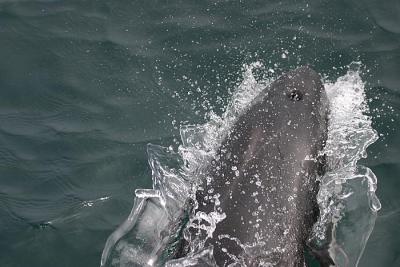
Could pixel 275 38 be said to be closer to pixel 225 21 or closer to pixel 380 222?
pixel 225 21

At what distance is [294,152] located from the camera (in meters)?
5.82

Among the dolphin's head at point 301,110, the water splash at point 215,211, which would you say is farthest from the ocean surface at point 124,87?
the dolphin's head at point 301,110

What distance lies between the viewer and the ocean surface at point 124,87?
6.96 meters

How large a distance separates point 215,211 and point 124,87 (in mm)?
3289

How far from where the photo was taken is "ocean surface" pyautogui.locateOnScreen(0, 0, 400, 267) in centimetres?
696

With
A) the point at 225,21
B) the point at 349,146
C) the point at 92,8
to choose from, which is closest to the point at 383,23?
the point at 225,21

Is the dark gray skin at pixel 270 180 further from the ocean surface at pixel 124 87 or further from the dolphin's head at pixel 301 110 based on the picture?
the ocean surface at pixel 124 87

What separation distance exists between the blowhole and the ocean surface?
58.6 inches

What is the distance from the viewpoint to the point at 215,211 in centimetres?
537

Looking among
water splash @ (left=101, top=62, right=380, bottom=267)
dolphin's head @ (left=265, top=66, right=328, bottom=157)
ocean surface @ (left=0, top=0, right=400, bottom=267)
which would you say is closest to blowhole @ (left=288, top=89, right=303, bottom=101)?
dolphin's head @ (left=265, top=66, right=328, bottom=157)

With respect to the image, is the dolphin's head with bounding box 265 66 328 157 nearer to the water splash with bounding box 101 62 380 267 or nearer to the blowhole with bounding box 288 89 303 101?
the blowhole with bounding box 288 89 303 101

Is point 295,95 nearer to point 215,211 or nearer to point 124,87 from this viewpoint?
point 215,211

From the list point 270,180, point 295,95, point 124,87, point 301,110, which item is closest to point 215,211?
point 270,180

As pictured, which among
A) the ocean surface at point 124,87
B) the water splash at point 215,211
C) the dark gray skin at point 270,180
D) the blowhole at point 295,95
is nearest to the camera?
the dark gray skin at point 270,180
